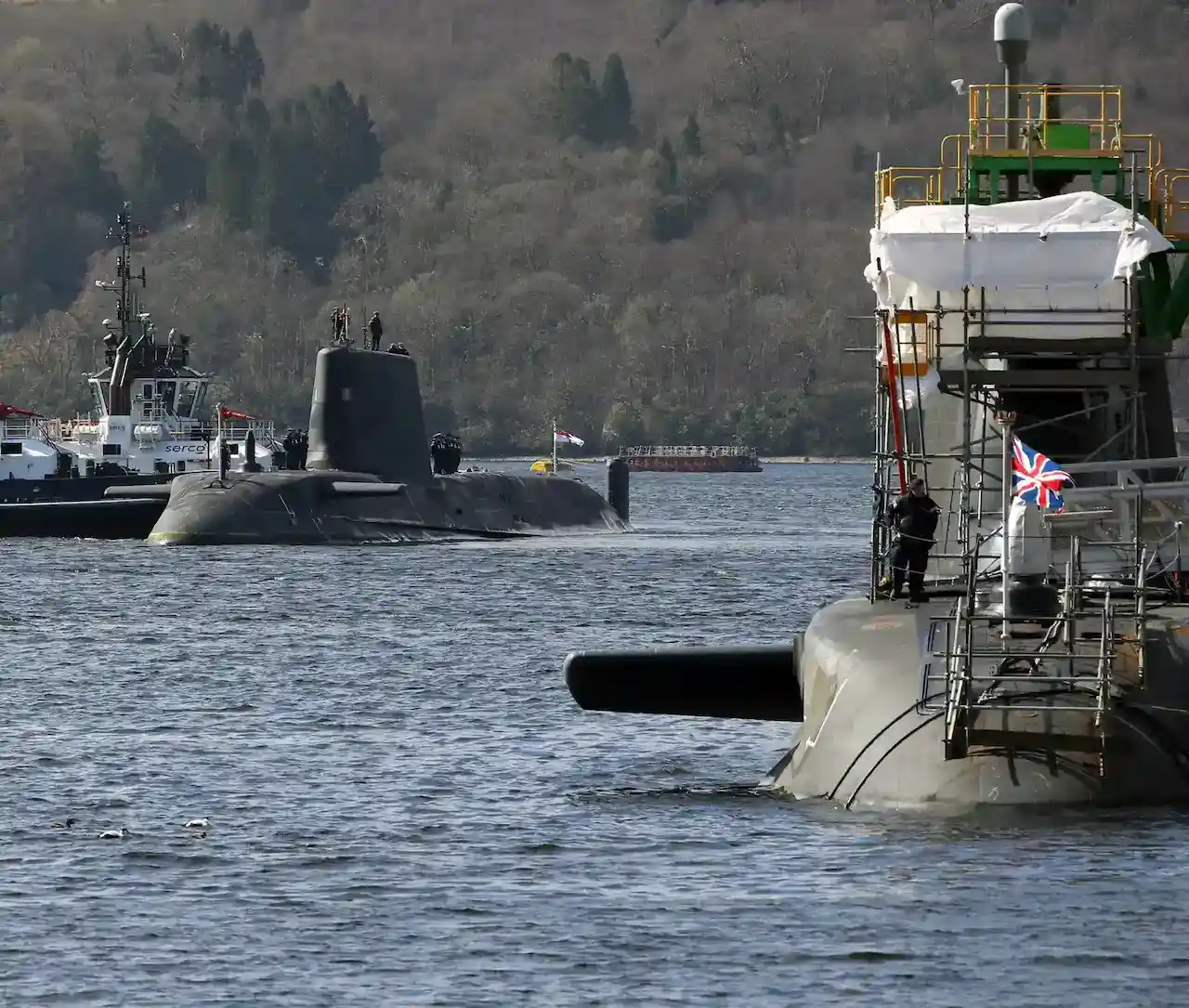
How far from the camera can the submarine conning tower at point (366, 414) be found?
66.0 m

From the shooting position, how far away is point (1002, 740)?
18.8 metres

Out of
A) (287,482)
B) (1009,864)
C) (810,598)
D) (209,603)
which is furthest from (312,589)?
A: (1009,864)

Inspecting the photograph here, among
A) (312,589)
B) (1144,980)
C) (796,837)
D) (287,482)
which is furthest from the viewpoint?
(287,482)

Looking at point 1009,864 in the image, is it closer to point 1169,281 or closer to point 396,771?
point 396,771

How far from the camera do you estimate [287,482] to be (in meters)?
67.4

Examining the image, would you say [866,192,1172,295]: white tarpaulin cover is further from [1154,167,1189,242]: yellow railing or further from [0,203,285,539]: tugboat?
[0,203,285,539]: tugboat

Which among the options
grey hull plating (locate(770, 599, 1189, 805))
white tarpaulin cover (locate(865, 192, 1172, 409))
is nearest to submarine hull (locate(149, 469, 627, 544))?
white tarpaulin cover (locate(865, 192, 1172, 409))

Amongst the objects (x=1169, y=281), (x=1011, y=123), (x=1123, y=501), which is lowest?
(x=1123, y=501)

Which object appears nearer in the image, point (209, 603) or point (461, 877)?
point (461, 877)

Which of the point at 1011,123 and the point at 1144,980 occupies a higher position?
the point at 1011,123

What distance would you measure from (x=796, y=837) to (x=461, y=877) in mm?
2717

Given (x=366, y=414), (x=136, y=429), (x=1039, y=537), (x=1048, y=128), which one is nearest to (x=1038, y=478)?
(x=1039, y=537)

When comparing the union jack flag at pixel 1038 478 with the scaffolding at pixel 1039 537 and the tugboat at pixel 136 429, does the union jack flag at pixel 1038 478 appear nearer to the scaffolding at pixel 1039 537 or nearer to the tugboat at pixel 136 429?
the scaffolding at pixel 1039 537

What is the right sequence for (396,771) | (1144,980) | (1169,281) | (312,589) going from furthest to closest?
(312,589)
(1169,281)
(396,771)
(1144,980)
